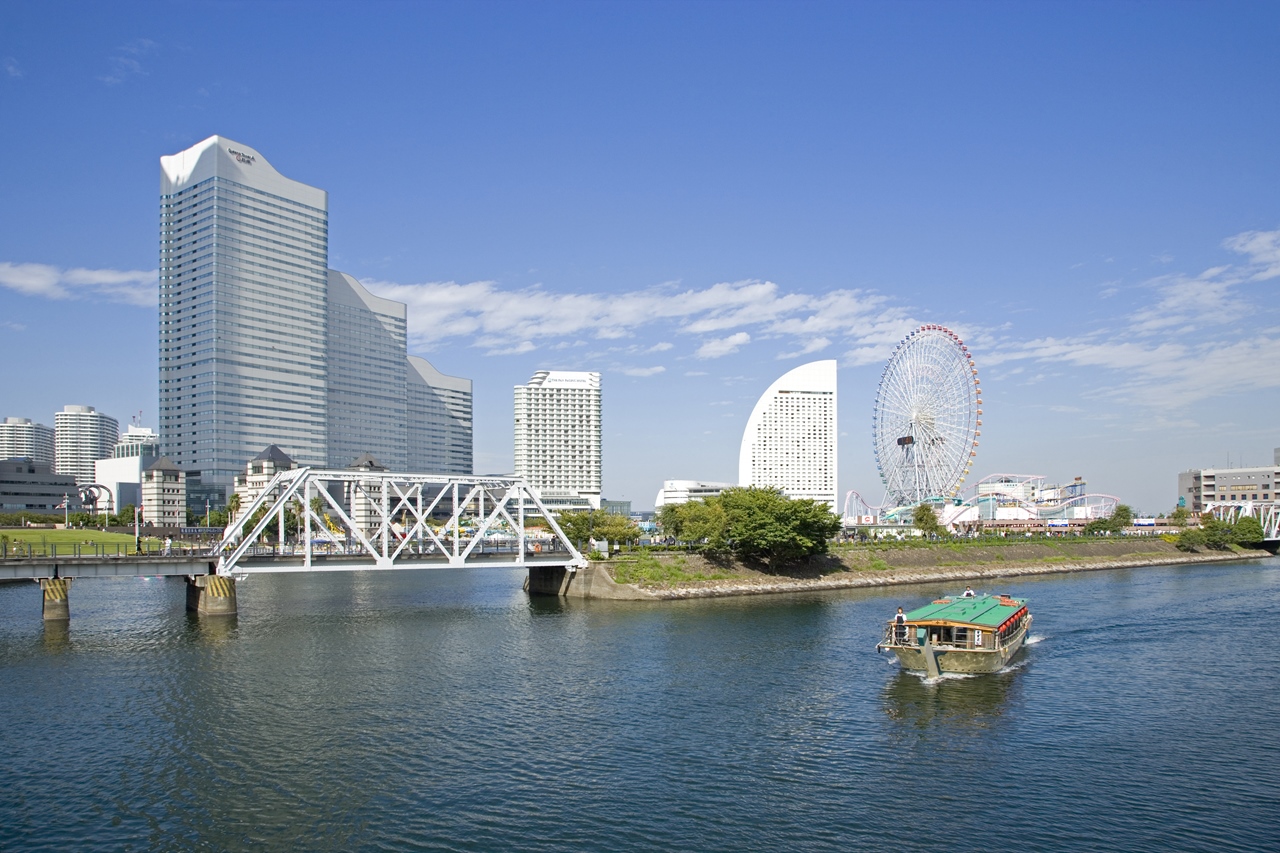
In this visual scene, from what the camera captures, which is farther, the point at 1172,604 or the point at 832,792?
the point at 1172,604

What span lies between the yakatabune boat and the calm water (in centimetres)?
157

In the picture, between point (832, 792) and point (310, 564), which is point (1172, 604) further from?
Result: point (310, 564)

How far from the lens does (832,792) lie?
35125 mm

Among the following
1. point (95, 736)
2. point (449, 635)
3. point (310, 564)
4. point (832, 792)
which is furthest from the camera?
point (310, 564)

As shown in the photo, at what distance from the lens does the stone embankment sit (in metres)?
95.9

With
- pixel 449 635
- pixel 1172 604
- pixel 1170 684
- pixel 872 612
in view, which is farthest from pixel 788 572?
pixel 1170 684

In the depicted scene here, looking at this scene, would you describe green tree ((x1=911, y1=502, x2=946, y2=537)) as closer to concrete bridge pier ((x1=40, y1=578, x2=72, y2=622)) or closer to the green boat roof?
the green boat roof

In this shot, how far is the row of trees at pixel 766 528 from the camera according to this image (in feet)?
343

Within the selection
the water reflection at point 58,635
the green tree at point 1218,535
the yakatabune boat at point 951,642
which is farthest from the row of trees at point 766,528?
the green tree at point 1218,535

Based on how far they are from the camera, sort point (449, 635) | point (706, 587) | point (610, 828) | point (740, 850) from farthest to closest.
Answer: point (706, 587) < point (449, 635) < point (610, 828) < point (740, 850)

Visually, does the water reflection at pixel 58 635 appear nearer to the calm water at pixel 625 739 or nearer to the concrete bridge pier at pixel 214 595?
the calm water at pixel 625 739

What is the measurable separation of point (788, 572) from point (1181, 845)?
3115 inches

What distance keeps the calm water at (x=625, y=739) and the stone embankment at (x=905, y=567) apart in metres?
20.2

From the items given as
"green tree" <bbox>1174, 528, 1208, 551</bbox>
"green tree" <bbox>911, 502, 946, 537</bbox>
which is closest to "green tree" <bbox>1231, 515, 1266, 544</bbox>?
"green tree" <bbox>1174, 528, 1208, 551</bbox>
